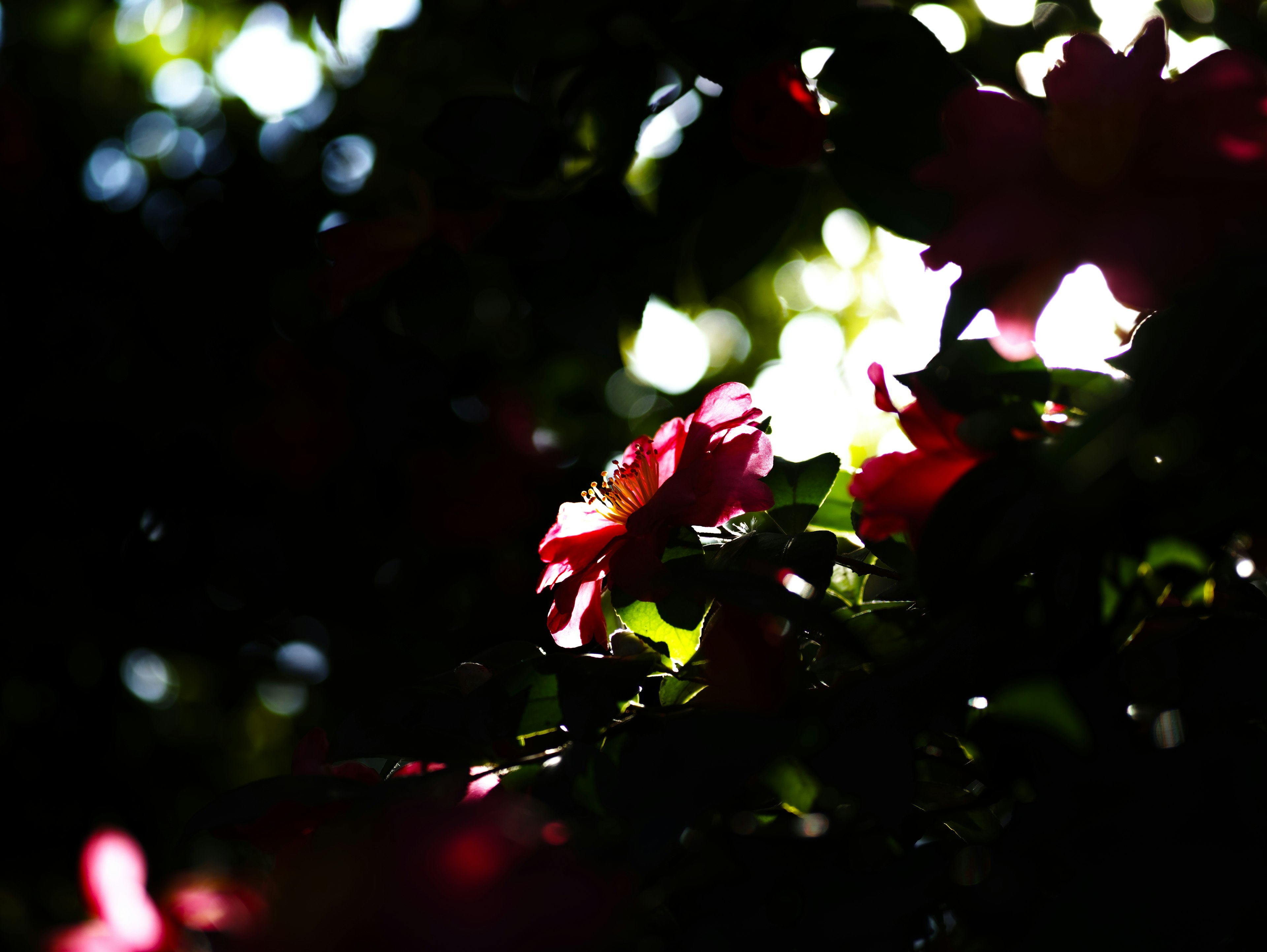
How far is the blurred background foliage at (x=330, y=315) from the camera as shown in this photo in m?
0.92

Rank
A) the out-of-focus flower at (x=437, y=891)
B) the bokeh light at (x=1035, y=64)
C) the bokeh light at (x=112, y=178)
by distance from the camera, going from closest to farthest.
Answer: the out-of-focus flower at (x=437, y=891) → the bokeh light at (x=1035, y=64) → the bokeh light at (x=112, y=178)

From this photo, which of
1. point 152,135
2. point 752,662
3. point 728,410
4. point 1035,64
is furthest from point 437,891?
point 152,135

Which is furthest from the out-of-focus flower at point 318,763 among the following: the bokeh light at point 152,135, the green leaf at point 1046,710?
the bokeh light at point 152,135

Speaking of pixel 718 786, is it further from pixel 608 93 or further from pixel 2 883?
pixel 2 883

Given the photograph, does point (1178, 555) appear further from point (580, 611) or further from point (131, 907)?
point (131, 907)

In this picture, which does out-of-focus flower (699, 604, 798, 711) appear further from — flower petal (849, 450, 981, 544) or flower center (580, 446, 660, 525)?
flower center (580, 446, 660, 525)

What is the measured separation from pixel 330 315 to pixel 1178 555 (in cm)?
95

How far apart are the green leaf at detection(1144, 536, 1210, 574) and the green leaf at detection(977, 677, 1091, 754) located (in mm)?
74

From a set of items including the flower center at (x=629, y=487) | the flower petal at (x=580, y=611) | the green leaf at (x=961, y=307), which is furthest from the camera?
the flower center at (x=629, y=487)

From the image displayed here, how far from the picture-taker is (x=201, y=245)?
1.60 m

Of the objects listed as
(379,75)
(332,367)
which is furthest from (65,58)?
(332,367)

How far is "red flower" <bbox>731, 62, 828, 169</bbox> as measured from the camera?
81 centimetres

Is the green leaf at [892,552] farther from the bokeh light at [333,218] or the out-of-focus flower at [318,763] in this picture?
the bokeh light at [333,218]

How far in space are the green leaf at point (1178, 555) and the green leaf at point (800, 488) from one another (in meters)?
0.21
